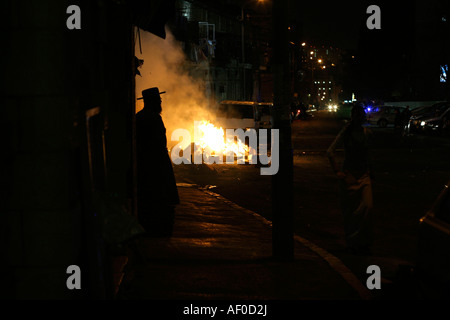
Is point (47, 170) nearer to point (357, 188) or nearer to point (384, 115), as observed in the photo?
point (357, 188)

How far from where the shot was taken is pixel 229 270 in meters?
6.49

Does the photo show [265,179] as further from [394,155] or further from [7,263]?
[7,263]

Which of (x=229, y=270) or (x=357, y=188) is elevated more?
(x=357, y=188)

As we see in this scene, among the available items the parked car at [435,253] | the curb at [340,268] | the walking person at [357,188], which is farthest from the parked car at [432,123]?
the parked car at [435,253]

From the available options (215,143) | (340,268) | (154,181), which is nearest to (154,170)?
(154,181)

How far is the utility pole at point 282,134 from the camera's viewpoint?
6.64m

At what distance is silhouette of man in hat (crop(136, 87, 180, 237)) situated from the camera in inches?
277

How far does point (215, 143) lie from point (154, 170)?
45.7 ft

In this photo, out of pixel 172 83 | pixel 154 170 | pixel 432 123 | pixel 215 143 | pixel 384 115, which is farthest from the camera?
pixel 384 115

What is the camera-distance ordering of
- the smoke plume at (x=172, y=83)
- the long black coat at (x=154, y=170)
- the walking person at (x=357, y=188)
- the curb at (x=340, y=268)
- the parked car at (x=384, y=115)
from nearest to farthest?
the curb at (x=340, y=268) → the long black coat at (x=154, y=170) → the walking person at (x=357, y=188) → the smoke plume at (x=172, y=83) → the parked car at (x=384, y=115)

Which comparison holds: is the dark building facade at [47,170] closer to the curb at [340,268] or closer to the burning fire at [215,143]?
the curb at [340,268]

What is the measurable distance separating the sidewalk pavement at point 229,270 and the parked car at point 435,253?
1465 millimetres

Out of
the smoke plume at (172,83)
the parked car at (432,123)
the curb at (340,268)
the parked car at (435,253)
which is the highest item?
the smoke plume at (172,83)

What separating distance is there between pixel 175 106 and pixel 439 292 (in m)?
23.1
